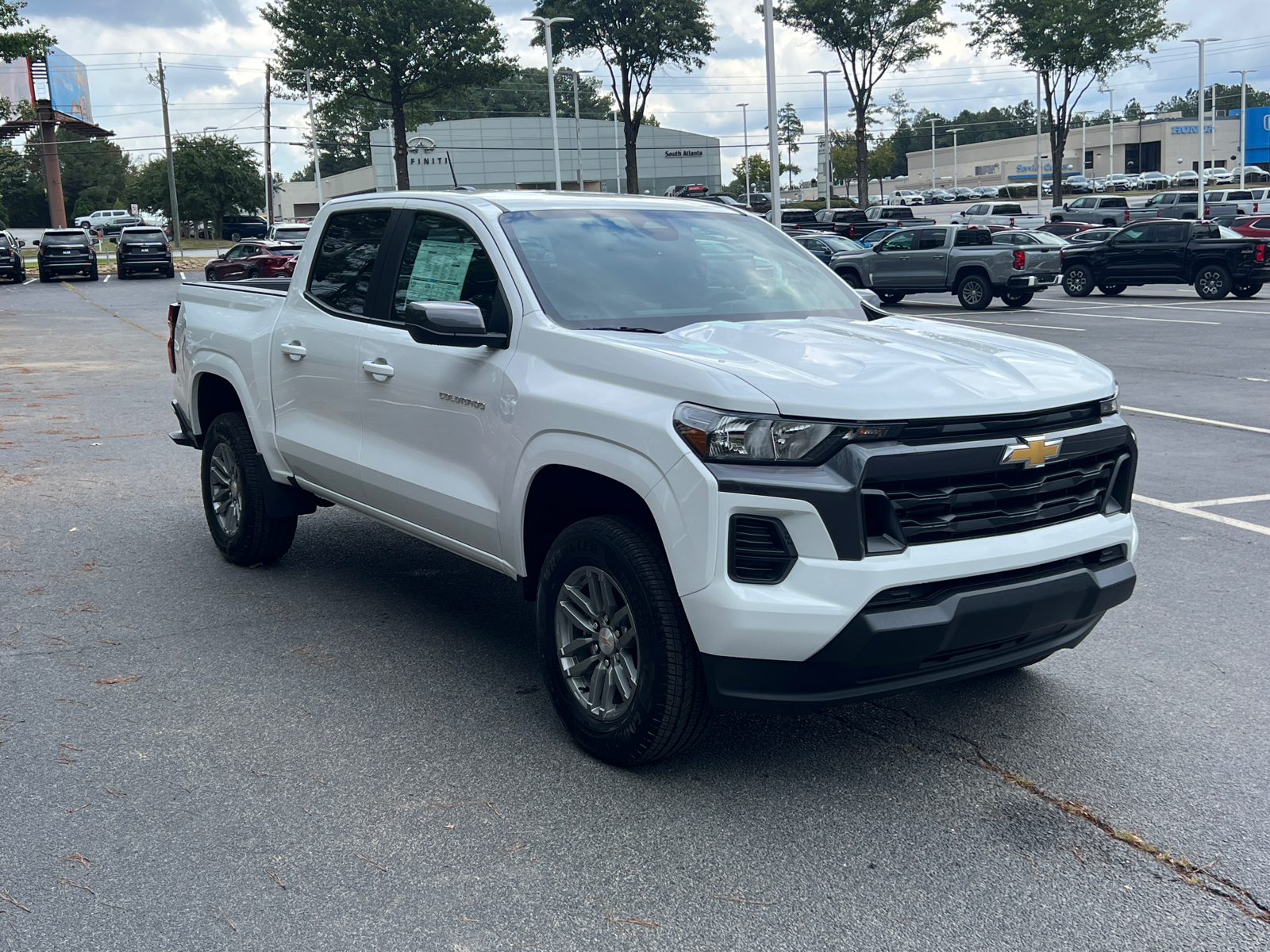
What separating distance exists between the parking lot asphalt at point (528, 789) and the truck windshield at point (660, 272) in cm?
150

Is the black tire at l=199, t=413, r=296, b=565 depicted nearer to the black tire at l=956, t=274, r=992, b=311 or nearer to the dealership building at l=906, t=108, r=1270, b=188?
the black tire at l=956, t=274, r=992, b=311

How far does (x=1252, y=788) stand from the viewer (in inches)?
149

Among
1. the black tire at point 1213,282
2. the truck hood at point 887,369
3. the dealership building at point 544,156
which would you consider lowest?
the black tire at point 1213,282

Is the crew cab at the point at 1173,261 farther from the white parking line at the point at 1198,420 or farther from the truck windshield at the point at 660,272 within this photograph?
the truck windshield at the point at 660,272

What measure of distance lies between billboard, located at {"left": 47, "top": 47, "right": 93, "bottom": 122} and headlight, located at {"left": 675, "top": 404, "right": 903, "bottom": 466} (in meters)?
88.6

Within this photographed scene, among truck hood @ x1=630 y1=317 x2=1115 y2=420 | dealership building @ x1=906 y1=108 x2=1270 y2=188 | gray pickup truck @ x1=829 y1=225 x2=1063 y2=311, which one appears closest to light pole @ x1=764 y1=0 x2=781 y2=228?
gray pickup truck @ x1=829 y1=225 x2=1063 y2=311

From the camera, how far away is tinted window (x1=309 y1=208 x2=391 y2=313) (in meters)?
5.44

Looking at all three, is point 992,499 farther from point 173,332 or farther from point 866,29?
point 866,29

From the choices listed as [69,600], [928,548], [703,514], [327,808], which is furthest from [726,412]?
[69,600]

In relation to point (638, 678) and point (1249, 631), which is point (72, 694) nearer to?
point (638, 678)

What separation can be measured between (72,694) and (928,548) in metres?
3.30

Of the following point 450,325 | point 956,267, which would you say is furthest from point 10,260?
point 450,325

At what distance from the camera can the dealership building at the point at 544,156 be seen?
279 ft

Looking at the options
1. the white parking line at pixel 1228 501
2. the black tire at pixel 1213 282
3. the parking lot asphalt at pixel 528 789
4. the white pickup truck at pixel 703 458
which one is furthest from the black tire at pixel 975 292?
the white pickup truck at pixel 703 458
